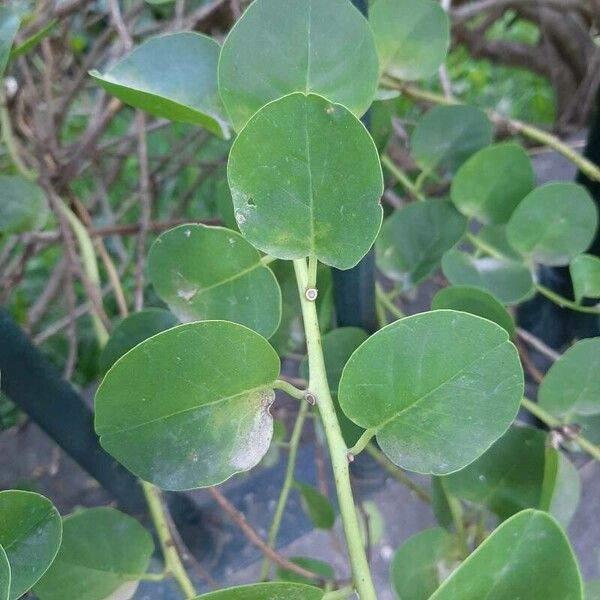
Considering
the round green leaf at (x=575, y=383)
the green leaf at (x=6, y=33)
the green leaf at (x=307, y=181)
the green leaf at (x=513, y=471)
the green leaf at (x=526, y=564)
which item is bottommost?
the green leaf at (x=513, y=471)

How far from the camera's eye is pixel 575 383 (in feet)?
1.06

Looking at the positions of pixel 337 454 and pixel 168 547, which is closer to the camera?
pixel 337 454

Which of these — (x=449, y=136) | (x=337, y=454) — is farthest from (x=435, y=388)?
(x=449, y=136)

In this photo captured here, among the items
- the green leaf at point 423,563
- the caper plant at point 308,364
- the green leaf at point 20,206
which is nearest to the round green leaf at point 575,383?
the caper plant at point 308,364

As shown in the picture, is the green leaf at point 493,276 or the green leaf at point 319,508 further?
the green leaf at point 319,508

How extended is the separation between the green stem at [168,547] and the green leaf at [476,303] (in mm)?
186

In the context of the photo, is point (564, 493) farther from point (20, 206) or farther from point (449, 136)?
point (20, 206)

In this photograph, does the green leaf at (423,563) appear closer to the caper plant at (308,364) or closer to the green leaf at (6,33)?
the caper plant at (308,364)

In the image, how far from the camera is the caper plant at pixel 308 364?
0.21 m

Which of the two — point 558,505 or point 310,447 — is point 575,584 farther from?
point 310,447

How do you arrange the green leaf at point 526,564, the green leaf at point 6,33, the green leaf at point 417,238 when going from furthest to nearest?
the green leaf at point 417,238 → the green leaf at point 6,33 → the green leaf at point 526,564

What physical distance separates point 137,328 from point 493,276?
22 cm

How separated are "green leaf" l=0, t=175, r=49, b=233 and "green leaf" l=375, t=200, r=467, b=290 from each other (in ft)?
0.79

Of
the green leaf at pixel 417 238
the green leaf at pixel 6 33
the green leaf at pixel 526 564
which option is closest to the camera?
the green leaf at pixel 526 564
